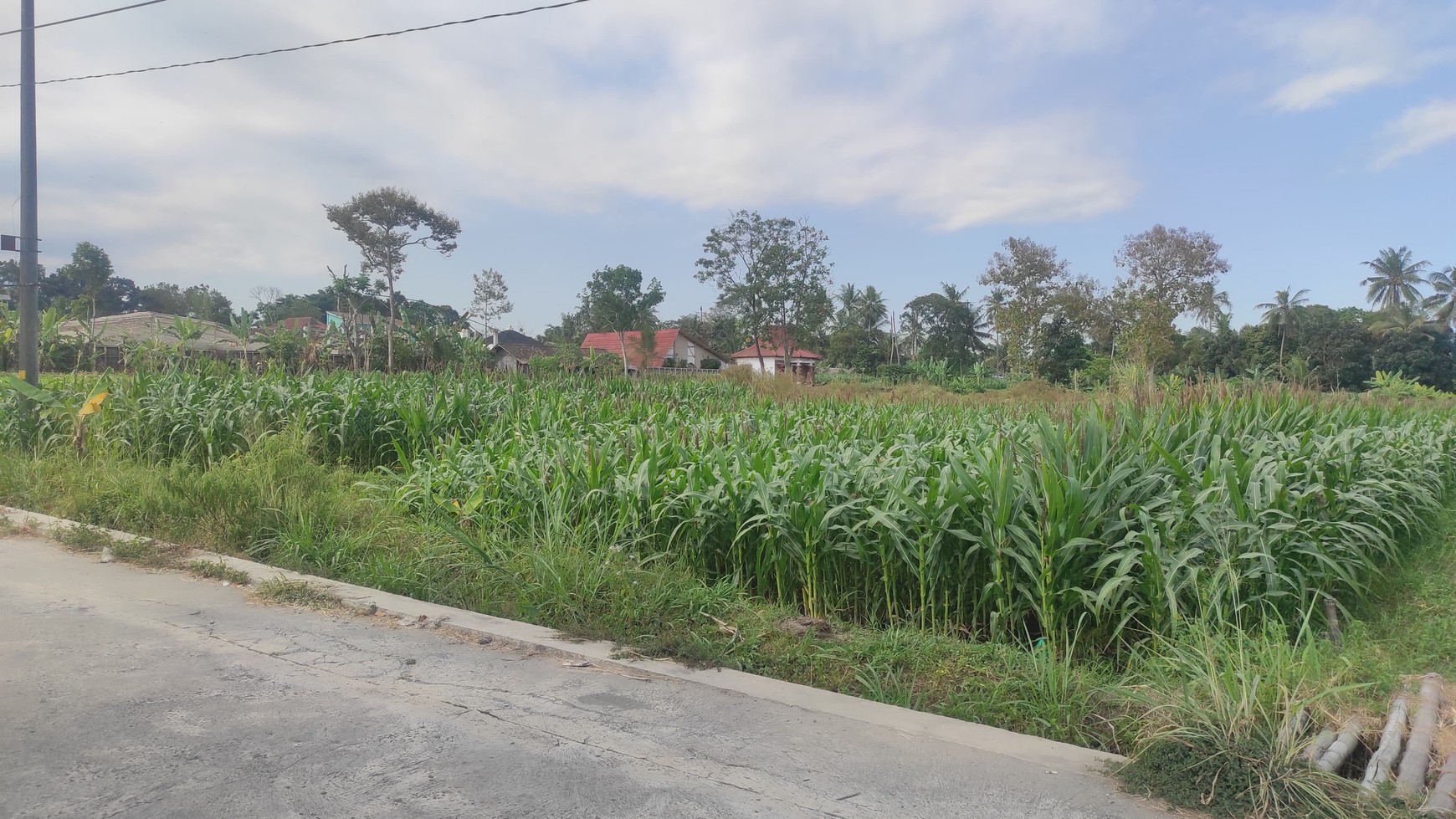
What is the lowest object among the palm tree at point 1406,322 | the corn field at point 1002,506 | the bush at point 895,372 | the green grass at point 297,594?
the green grass at point 297,594

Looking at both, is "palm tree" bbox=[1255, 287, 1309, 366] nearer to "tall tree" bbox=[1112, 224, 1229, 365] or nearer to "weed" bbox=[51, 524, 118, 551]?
"tall tree" bbox=[1112, 224, 1229, 365]

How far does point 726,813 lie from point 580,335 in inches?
2597

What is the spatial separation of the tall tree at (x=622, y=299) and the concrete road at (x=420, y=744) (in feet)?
191

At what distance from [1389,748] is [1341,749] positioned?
19 cm

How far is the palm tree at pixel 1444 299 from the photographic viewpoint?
5447 cm

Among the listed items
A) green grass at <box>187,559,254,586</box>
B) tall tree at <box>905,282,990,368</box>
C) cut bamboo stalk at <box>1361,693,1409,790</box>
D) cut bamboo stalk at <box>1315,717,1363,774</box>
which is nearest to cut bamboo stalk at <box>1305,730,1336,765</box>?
cut bamboo stalk at <box>1315,717,1363,774</box>

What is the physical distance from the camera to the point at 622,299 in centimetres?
6347

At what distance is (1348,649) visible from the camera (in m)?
4.20

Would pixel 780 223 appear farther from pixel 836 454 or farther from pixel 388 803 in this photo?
pixel 388 803

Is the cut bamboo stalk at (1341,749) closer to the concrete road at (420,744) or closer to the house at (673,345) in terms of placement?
the concrete road at (420,744)

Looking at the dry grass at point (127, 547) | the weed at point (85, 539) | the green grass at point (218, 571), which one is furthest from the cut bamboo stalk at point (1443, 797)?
the weed at point (85, 539)

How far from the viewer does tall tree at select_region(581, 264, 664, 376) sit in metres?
62.9

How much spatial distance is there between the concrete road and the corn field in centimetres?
138

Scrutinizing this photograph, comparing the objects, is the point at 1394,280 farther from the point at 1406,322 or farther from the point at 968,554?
the point at 968,554
